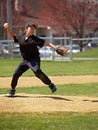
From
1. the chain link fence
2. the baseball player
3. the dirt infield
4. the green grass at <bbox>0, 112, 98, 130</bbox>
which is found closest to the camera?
the green grass at <bbox>0, 112, 98, 130</bbox>

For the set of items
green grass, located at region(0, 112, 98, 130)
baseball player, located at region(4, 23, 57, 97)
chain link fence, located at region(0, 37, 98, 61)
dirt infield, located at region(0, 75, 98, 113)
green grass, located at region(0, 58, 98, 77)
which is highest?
baseball player, located at region(4, 23, 57, 97)

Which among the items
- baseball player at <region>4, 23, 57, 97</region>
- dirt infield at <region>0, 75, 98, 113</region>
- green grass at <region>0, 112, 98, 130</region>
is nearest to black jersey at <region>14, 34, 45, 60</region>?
A: baseball player at <region>4, 23, 57, 97</region>

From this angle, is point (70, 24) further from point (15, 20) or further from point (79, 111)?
point (79, 111)

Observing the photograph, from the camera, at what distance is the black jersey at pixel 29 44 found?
9.68m

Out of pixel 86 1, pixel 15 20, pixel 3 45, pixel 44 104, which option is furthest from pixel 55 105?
pixel 15 20

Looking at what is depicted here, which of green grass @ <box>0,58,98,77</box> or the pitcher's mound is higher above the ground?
the pitcher's mound

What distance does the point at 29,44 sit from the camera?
9680mm

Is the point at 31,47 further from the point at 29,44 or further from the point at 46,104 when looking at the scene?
the point at 46,104

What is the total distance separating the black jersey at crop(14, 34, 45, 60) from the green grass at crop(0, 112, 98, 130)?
2.01 metres

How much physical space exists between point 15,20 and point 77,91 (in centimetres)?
4026

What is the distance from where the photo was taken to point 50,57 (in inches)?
1374

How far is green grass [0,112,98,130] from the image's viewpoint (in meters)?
6.99

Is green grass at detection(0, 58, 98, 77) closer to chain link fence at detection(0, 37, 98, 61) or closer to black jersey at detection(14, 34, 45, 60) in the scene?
chain link fence at detection(0, 37, 98, 61)

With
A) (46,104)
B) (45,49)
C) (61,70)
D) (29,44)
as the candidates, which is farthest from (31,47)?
(45,49)
